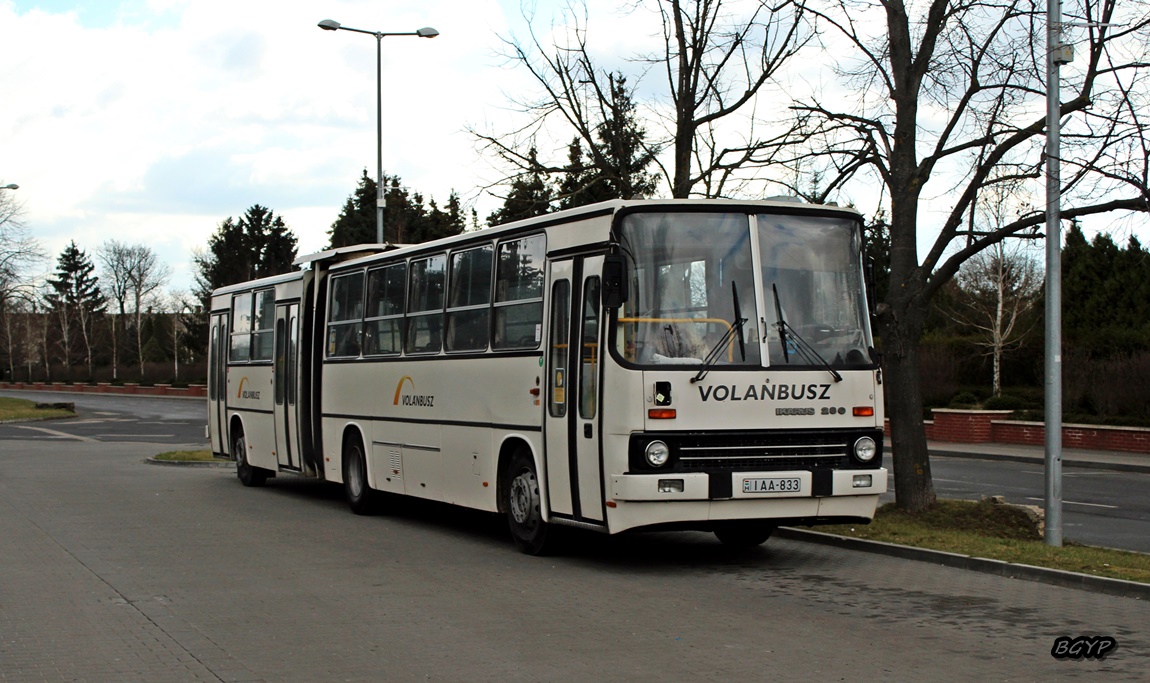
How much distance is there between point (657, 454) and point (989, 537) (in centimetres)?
475

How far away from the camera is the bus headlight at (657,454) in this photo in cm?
1081

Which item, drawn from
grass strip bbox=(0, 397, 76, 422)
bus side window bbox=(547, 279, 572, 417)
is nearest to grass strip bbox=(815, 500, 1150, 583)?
bus side window bbox=(547, 279, 572, 417)

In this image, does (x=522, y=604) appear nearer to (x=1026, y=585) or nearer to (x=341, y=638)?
(x=341, y=638)

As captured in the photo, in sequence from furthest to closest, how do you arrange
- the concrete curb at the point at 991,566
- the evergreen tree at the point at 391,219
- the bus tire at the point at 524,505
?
the evergreen tree at the point at 391,219 → the bus tire at the point at 524,505 → the concrete curb at the point at 991,566

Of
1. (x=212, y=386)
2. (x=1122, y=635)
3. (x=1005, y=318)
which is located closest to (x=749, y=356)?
(x=1122, y=635)

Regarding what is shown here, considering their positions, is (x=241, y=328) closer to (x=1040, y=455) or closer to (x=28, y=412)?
(x=1040, y=455)

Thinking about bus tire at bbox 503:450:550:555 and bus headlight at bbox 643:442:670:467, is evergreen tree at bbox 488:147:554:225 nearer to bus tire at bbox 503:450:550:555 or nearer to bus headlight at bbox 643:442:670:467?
bus tire at bbox 503:450:550:555

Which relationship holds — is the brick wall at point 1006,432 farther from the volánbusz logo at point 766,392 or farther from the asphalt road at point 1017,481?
the volánbusz logo at point 766,392

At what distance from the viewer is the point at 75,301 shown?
12550 centimetres

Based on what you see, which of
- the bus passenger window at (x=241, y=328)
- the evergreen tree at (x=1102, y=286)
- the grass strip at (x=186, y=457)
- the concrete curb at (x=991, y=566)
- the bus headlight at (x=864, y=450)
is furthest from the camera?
the evergreen tree at (x=1102, y=286)

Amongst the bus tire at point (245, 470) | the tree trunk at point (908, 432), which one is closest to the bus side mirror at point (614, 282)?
the tree trunk at point (908, 432)

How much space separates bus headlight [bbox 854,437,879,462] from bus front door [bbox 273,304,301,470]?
9.66 meters

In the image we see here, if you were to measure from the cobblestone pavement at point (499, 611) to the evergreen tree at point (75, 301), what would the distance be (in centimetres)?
9837

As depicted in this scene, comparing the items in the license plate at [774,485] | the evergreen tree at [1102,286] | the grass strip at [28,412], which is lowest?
the grass strip at [28,412]
